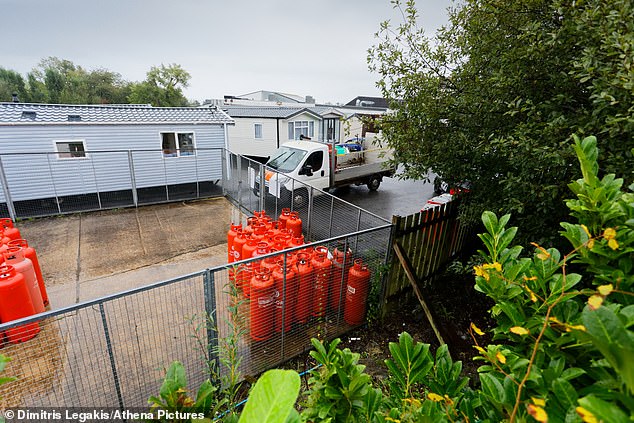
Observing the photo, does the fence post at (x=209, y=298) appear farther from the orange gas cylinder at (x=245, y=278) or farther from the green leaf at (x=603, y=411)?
the green leaf at (x=603, y=411)

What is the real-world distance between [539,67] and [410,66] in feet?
5.58

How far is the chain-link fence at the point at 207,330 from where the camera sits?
3309 mm

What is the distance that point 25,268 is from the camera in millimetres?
3943

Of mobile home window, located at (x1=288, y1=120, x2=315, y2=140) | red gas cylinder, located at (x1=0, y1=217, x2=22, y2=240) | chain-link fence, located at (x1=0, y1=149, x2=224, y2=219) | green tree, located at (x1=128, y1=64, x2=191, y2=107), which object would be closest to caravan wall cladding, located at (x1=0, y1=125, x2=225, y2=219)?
chain-link fence, located at (x1=0, y1=149, x2=224, y2=219)

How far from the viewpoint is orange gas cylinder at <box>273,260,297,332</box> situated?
378 cm

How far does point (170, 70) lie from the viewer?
3409cm

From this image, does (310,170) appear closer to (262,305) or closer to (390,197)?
(390,197)

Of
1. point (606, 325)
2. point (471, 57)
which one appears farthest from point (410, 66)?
point (606, 325)

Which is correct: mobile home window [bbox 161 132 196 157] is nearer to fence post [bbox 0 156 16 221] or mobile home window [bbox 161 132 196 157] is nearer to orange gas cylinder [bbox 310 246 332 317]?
fence post [bbox 0 156 16 221]

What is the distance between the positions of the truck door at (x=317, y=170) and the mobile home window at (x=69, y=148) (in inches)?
285

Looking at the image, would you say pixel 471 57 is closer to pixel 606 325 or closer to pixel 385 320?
pixel 385 320

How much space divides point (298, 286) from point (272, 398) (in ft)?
11.4

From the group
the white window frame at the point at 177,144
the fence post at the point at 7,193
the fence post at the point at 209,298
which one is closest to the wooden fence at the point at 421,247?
the fence post at the point at 209,298

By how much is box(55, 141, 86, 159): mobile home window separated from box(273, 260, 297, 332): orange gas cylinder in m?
9.47
